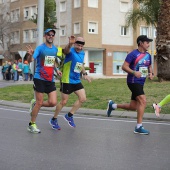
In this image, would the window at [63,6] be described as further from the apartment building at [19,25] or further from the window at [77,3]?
the apartment building at [19,25]

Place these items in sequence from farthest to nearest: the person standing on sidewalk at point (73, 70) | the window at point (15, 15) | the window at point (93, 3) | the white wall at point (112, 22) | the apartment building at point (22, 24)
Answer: the window at point (15, 15)
the apartment building at point (22, 24)
the white wall at point (112, 22)
the window at point (93, 3)
the person standing on sidewalk at point (73, 70)

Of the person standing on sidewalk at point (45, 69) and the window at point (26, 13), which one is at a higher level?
the window at point (26, 13)

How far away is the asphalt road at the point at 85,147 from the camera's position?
571 centimetres

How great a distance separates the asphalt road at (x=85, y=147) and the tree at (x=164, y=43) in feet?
36.5

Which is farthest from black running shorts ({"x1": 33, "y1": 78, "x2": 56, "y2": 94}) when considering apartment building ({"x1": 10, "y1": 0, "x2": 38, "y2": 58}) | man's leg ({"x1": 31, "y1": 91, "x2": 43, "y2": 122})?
apartment building ({"x1": 10, "y1": 0, "x2": 38, "y2": 58})

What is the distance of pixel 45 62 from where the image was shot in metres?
8.39

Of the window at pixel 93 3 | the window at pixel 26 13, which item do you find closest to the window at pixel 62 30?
the window at pixel 93 3

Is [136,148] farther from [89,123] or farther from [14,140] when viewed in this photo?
[89,123]

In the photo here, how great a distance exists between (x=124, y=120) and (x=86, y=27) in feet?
128

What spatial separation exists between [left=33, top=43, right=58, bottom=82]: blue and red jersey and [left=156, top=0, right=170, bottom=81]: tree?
1310 cm

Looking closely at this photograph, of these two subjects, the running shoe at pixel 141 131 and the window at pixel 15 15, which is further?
the window at pixel 15 15

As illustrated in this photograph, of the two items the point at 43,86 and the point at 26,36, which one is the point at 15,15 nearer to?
the point at 26,36

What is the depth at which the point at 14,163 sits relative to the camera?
18.9ft

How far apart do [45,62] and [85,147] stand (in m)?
2.18
